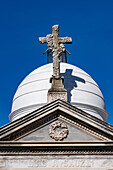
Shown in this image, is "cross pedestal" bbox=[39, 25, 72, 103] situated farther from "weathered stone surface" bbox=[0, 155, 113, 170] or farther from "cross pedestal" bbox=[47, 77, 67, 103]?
"weathered stone surface" bbox=[0, 155, 113, 170]

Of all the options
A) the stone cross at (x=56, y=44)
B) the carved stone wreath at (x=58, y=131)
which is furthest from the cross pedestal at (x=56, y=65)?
the carved stone wreath at (x=58, y=131)

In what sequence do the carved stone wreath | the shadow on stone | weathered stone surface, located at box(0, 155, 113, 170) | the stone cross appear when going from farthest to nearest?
1. the shadow on stone
2. the stone cross
3. the carved stone wreath
4. weathered stone surface, located at box(0, 155, 113, 170)

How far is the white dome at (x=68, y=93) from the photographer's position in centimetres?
1622

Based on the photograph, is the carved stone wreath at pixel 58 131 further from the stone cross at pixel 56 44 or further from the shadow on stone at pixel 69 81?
the shadow on stone at pixel 69 81

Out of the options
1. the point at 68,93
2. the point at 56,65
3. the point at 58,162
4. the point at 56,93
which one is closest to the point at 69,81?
the point at 68,93

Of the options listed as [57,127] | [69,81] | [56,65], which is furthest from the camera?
[69,81]

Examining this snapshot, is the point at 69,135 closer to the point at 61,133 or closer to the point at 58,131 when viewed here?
the point at 61,133

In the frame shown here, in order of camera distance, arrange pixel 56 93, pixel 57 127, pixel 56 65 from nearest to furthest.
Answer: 1. pixel 57 127
2. pixel 56 93
3. pixel 56 65

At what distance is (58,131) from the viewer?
10430mm

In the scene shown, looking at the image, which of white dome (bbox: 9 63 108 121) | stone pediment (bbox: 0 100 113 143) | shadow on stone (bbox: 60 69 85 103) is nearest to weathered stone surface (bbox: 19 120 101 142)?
stone pediment (bbox: 0 100 113 143)

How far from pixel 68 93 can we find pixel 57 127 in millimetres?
5932

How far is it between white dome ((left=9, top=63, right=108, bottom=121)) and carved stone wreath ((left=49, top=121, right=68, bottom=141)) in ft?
17.1

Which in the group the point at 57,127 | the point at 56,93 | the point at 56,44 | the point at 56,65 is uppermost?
the point at 56,44

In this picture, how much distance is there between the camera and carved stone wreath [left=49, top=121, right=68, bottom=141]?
10221 mm
